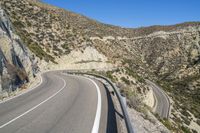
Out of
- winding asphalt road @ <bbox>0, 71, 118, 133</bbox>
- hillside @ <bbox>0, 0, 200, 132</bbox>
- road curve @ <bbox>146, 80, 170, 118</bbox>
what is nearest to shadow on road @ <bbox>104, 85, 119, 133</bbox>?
winding asphalt road @ <bbox>0, 71, 118, 133</bbox>

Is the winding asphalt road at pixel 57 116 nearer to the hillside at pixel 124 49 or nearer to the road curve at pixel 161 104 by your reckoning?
the hillside at pixel 124 49

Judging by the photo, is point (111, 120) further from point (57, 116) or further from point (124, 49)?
point (124, 49)

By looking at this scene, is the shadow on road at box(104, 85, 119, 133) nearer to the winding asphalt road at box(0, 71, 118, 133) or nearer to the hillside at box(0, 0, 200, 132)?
the winding asphalt road at box(0, 71, 118, 133)

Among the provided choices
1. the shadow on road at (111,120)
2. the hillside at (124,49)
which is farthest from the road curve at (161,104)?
the shadow on road at (111,120)

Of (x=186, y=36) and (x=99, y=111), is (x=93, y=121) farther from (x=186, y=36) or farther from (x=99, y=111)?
(x=186, y=36)

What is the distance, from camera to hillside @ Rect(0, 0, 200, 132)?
62.1m

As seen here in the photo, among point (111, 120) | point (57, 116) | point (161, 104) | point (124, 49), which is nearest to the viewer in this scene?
point (111, 120)

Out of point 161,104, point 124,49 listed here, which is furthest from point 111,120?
point 124,49

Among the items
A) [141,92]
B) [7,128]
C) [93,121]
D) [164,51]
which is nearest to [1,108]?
[7,128]

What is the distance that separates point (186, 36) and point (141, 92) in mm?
97609

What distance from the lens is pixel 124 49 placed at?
127 meters

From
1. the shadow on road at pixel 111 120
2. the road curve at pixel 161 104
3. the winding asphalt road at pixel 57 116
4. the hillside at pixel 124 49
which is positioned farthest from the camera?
the hillside at pixel 124 49

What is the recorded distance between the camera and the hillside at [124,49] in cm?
6209

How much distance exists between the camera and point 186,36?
455 ft
